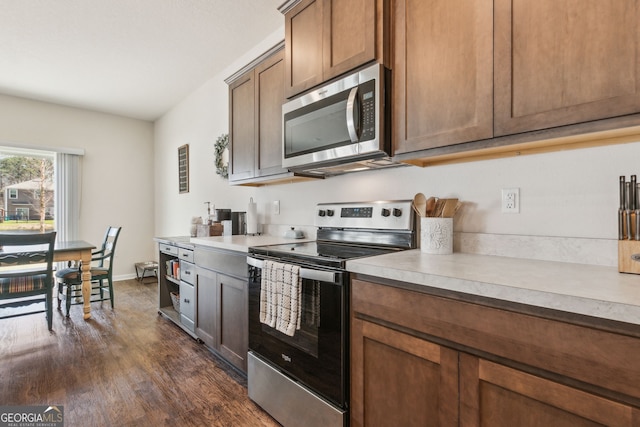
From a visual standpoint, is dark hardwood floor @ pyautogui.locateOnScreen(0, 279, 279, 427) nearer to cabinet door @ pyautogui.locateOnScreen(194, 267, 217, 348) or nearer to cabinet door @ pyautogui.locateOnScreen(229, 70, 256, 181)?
cabinet door @ pyautogui.locateOnScreen(194, 267, 217, 348)

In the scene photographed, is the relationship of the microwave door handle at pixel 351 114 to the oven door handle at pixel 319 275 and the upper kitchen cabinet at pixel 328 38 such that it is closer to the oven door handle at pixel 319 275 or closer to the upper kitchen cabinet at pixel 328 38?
the upper kitchen cabinet at pixel 328 38

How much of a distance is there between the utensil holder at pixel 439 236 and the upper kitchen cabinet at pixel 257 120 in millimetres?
1104

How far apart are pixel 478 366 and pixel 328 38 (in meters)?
1.72

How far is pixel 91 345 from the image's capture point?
266 centimetres

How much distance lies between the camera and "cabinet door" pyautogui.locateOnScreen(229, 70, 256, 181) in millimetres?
2543

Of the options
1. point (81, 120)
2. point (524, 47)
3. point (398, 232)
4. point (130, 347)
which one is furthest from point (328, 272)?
point (81, 120)

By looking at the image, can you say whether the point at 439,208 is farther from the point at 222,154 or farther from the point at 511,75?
the point at 222,154

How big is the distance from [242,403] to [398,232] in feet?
4.56

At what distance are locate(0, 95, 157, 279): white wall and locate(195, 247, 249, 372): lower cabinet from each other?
3507 mm

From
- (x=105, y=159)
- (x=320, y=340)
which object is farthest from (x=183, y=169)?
(x=320, y=340)

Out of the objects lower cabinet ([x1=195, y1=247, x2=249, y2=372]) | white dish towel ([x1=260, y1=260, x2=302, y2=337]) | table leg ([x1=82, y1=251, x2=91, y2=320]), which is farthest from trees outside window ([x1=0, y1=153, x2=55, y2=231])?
white dish towel ([x1=260, y1=260, x2=302, y2=337])

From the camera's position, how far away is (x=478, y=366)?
96 centimetres

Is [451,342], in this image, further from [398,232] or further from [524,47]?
[524,47]

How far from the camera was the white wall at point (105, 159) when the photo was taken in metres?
4.37
